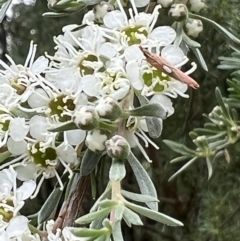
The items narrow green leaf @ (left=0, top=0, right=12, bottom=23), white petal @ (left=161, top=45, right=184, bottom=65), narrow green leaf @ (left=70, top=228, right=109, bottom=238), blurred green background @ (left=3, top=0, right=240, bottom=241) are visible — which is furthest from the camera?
blurred green background @ (left=3, top=0, right=240, bottom=241)

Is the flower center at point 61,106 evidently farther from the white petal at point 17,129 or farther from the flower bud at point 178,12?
the flower bud at point 178,12

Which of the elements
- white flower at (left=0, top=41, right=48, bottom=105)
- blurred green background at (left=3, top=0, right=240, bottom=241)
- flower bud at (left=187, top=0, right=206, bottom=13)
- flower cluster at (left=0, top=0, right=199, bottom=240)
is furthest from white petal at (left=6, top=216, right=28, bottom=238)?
blurred green background at (left=3, top=0, right=240, bottom=241)

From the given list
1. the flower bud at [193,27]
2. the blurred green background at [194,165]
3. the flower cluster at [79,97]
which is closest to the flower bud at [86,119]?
the flower cluster at [79,97]

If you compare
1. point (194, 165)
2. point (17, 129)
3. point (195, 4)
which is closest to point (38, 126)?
point (17, 129)

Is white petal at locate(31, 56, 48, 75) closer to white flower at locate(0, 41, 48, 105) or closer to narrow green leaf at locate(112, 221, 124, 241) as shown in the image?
white flower at locate(0, 41, 48, 105)

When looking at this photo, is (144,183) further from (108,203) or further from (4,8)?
(4,8)

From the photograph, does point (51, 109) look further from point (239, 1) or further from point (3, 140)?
point (239, 1)
